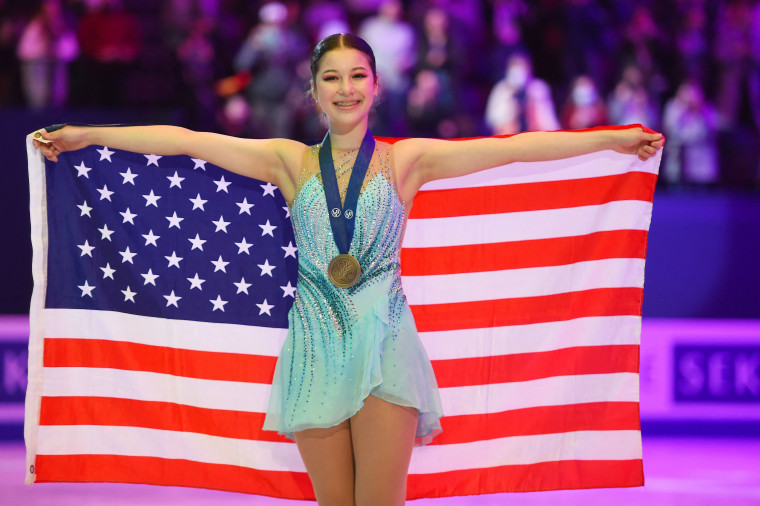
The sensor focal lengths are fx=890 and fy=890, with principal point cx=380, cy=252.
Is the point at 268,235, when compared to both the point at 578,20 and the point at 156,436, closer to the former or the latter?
the point at 156,436

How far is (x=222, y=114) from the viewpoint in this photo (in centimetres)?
780

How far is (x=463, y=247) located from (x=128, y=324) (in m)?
1.64

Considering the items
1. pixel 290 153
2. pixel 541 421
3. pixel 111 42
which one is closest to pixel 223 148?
pixel 290 153

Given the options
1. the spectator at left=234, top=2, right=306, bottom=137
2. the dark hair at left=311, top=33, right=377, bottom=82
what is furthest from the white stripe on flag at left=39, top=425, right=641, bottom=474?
the spectator at left=234, top=2, right=306, bottom=137

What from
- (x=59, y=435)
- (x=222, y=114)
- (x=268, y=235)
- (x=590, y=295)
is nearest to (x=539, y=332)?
(x=590, y=295)

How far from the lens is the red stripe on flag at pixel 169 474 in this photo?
4.16 meters

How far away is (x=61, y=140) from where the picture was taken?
3.78m

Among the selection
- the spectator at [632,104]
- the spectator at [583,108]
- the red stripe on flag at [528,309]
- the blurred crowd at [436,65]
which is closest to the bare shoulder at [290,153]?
the red stripe on flag at [528,309]

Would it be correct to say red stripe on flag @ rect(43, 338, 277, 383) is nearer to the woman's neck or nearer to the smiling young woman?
the smiling young woman

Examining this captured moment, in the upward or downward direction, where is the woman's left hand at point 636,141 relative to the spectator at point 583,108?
downward

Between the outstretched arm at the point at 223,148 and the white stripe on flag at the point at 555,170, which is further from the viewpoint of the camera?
the white stripe on flag at the point at 555,170

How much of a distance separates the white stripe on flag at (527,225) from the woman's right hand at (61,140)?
5.17ft

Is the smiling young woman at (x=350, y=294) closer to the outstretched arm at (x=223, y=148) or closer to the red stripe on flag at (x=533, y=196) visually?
the outstretched arm at (x=223, y=148)

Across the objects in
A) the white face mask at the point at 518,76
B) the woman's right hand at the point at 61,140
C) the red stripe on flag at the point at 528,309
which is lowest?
the red stripe on flag at the point at 528,309
